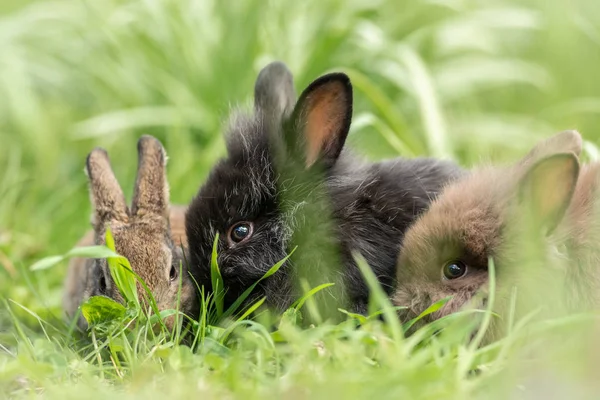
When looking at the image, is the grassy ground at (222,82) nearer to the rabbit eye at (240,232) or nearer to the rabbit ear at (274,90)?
the rabbit ear at (274,90)

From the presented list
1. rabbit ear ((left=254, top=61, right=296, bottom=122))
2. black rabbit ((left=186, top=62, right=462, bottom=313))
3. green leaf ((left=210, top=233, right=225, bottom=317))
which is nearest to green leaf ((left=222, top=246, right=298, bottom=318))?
green leaf ((left=210, top=233, right=225, bottom=317))

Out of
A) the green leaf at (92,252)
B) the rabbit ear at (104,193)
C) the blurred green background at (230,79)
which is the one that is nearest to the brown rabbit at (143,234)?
the rabbit ear at (104,193)

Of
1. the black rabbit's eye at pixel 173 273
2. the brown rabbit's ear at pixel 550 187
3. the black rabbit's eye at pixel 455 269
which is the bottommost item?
the black rabbit's eye at pixel 173 273

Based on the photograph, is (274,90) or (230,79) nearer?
(274,90)

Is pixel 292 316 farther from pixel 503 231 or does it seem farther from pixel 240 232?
pixel 503 231

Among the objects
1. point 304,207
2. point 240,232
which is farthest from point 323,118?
point 240,232
